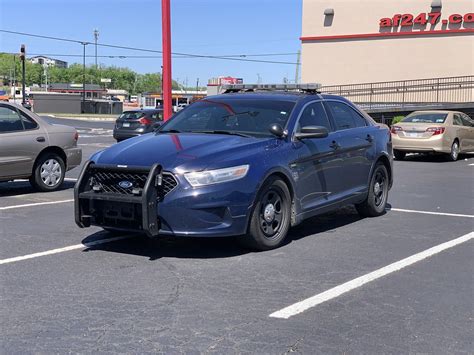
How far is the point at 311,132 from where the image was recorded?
6.45 metres

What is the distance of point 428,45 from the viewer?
109 feet

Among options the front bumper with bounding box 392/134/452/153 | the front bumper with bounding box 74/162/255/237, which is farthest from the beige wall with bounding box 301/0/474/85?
the front bumper with bounding box 74/162/255/237

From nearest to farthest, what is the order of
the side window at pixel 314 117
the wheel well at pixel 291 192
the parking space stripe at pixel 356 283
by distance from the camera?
1. the parking space stripe at pixel 356 283
2. the wheel well at pixel 291 192
3. the side window at pixel 314 117

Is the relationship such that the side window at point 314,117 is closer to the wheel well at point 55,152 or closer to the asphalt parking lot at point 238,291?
the asphalt parking lot at point 238,291

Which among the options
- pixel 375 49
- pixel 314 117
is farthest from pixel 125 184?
pixel 375 49

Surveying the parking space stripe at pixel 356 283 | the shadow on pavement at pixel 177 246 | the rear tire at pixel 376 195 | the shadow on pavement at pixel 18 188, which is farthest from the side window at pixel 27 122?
the parking space stripe at pixel 356 283

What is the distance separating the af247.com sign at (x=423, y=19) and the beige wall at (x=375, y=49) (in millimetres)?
280

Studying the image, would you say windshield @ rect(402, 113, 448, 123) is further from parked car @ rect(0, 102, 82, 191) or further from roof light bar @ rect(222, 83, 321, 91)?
parked car @ rect(0, 102, 82, 191)

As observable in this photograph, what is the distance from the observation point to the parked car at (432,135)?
53.8 ft

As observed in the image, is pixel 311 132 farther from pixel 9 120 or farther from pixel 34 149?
pixel 9 120

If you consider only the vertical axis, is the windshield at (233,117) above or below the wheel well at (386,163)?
above

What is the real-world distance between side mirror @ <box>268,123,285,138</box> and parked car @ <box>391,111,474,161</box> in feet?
36.5

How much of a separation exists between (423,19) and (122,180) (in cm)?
3083

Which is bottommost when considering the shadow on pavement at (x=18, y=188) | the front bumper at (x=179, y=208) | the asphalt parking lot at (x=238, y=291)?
the asphalt parking lot at (x=238, y=291)
